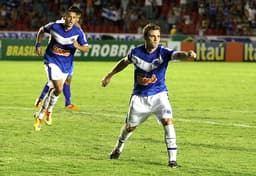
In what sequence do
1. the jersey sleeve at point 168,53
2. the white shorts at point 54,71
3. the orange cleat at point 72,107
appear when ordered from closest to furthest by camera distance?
the jersey sleeve at point 168,53
the white shorts at point 54,71
the orange cleat at point 72,107

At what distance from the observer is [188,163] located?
31.8 feet

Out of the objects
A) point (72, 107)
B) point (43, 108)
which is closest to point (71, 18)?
point (43, 108)

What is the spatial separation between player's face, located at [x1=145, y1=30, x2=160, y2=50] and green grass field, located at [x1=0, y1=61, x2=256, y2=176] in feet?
5.04

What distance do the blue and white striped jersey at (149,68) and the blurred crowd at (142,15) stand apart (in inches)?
1348

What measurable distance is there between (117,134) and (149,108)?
310 cm

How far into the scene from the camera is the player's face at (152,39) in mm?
9180

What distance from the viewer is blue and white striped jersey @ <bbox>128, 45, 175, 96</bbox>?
9.48 metres

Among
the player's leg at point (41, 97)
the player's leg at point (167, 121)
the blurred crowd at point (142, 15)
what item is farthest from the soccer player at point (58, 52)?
the blurred crowd at point (142, 15)

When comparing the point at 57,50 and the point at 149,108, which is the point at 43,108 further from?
the point at 149,108

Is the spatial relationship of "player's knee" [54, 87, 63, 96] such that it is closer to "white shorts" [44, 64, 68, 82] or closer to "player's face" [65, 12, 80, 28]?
"white shorts" [44, 64, 68, 82]

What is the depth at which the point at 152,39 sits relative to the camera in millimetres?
9258

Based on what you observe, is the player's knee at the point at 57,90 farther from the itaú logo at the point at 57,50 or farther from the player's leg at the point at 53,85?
the itaú logo at the point at 57,50

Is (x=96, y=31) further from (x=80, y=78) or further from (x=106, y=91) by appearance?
(x=106, y=91)

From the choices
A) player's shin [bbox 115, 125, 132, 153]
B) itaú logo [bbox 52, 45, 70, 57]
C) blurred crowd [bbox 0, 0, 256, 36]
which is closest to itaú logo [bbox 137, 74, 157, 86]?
player's shin [bbox 115, 125, 132, 153]
